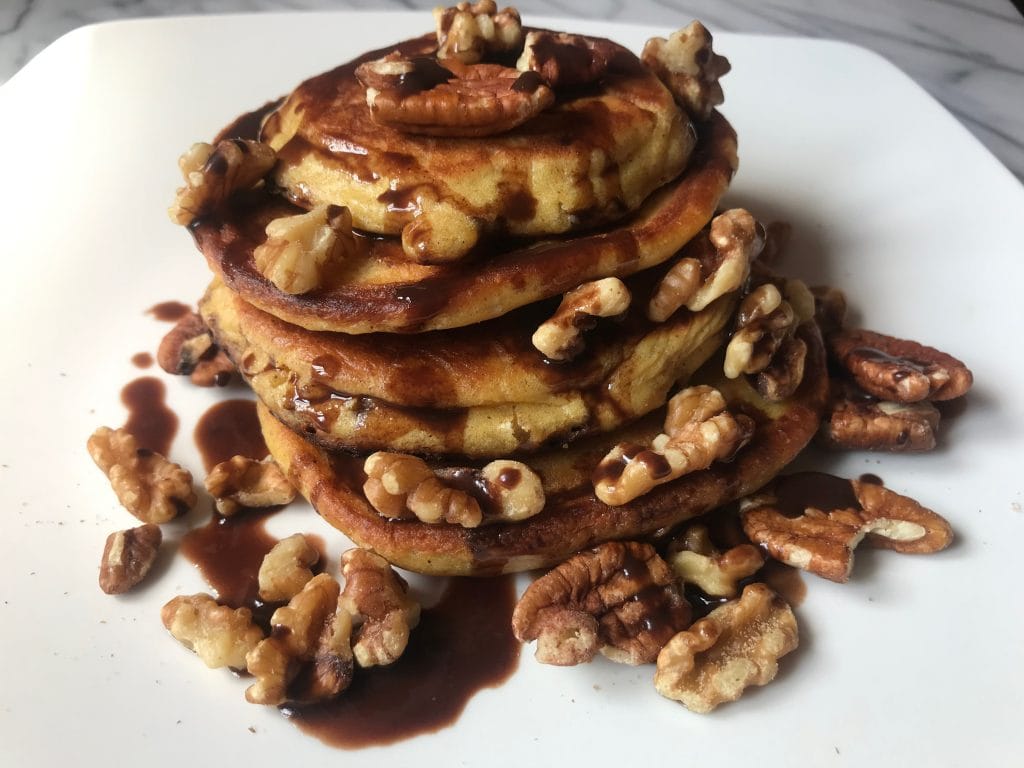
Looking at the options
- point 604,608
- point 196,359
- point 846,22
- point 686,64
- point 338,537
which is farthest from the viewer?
point 846,22

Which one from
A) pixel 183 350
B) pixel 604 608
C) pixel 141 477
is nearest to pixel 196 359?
pixel 183 350

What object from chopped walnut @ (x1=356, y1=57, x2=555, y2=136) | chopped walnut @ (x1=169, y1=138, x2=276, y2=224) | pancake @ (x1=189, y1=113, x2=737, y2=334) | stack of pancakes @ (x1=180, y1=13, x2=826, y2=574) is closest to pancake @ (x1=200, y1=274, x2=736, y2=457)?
stack of pancakes @ (x1=180, y1=13, x2=826, y2=574)

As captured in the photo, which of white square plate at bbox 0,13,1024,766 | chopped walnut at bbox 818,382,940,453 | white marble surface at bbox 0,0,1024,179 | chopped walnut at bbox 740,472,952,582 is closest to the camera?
white square plate at bbox 0,13,1024,766

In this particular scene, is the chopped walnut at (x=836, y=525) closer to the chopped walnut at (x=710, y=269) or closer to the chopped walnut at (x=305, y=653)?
the chopped walnut at (x=710, y=269)

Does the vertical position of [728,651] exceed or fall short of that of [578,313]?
it falls short

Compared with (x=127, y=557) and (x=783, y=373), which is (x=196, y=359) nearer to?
(x=127, y=557)

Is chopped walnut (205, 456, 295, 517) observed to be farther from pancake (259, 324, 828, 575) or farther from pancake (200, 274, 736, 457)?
pancake (200, 274, 736, 457)
